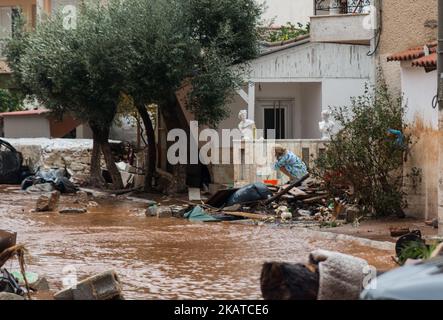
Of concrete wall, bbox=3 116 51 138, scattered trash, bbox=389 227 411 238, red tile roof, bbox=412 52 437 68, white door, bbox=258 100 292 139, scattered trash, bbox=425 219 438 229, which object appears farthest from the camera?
concrete wall, bbox=3 116 51 138

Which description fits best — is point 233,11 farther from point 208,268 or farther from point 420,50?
point 208,268

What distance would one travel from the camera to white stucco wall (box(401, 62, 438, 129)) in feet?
55.5

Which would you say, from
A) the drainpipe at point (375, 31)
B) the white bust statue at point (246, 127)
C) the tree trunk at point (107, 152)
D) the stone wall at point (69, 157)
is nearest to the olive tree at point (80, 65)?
the tree trunk at point (107, 152)

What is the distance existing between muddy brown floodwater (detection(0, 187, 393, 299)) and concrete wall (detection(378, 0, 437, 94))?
4.37 meters

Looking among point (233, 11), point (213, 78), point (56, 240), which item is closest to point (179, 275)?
point (56, 240)

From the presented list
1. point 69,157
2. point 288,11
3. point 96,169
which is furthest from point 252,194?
point 288,11

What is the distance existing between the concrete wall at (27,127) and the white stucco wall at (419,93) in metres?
22.7

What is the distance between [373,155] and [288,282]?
977 centimetres

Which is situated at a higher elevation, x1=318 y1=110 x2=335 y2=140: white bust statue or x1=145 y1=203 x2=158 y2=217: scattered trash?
x1=318 y1=110 x2=335 y2=140: white bust statue

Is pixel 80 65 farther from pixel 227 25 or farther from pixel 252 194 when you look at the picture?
pixel 252 194

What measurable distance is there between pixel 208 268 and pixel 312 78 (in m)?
16.3

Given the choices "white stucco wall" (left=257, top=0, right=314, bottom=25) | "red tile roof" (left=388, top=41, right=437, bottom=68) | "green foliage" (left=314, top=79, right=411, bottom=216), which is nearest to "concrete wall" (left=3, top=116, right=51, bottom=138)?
"white stucco wall" (left=257, top=0, right=314, bottom=25)

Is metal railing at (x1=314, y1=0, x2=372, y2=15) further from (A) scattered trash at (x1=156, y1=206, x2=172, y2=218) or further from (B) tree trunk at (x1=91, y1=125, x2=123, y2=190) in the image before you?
(B) tree trunk at (x1=91, y1=125, x2=123, y2=190)

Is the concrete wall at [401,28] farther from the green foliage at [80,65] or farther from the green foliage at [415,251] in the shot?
the green foliage at [415,251]
